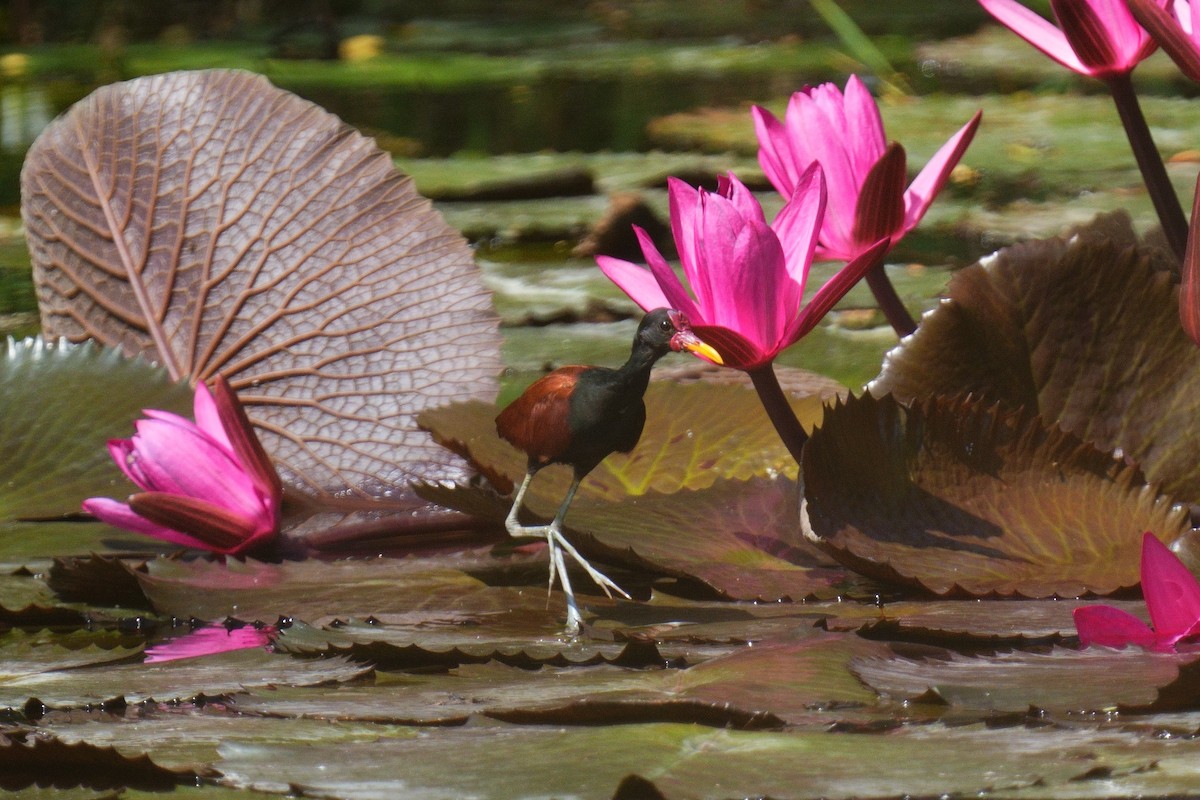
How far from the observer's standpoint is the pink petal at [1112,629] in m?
0.83

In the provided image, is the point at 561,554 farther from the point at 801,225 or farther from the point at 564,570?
the point at 801,225

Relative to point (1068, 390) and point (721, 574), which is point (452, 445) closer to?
point (721, 574)

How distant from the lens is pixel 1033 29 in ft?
3.81

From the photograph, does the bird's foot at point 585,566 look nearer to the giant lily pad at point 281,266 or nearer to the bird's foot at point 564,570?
the bird's foot at point 564,570

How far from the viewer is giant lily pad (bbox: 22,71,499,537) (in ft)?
4.65

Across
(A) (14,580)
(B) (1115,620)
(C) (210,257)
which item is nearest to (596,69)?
(C) (210,257)

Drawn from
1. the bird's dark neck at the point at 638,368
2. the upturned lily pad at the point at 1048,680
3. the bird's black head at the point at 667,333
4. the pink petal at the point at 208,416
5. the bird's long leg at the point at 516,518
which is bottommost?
the upturned lily pad at the point at 1048,680

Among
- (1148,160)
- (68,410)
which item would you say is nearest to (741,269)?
(1148,160)

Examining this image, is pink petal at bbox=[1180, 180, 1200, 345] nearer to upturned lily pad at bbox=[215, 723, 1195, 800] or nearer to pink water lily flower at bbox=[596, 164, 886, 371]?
pink water lily flower at bbox=[596, 164, 886, 371]

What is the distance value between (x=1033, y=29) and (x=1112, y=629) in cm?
54

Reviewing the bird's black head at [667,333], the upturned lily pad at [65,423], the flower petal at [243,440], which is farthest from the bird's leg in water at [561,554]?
the upturned lily pad at [65,423]

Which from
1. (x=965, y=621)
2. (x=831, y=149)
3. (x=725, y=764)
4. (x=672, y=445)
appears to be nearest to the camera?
(x=725, y=764)

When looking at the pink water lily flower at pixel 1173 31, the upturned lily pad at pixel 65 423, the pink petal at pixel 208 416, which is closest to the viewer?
the pink water lily flower at pixel 1173 31

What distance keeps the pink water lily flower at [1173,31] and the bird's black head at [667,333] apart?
0.35 meters
